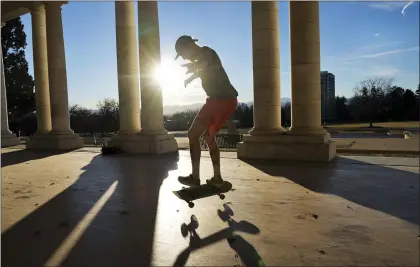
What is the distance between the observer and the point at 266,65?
20.3m

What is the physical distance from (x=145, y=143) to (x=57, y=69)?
49.7ft

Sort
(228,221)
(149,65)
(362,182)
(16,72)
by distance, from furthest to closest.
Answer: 1. (16,72)
2. (149,65)
3. (362,182)
4. (228,221)

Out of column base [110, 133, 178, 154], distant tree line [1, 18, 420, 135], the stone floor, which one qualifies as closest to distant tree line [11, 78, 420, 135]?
distant tree line [1, 18, 420, 135]

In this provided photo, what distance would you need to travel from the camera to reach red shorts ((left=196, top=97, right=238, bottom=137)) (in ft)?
30.3

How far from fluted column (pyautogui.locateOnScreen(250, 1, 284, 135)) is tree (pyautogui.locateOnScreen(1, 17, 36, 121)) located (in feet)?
277

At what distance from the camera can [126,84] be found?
2797cm

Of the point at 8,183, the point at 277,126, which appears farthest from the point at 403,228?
the point at 8,183

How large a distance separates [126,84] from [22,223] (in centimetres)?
2085

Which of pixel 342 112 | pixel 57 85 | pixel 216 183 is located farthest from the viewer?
pixel 342 112

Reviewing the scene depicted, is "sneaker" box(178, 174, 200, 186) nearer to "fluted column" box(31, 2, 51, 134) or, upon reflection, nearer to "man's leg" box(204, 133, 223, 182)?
"man's leg" box(204, 133, 223, 182)

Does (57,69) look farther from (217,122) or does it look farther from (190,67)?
(217,122)

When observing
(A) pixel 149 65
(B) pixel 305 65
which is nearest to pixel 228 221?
(B) pixel 305 65

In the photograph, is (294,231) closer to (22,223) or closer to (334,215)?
(334,215)

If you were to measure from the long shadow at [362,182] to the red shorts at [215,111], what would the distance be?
465 centimetres
